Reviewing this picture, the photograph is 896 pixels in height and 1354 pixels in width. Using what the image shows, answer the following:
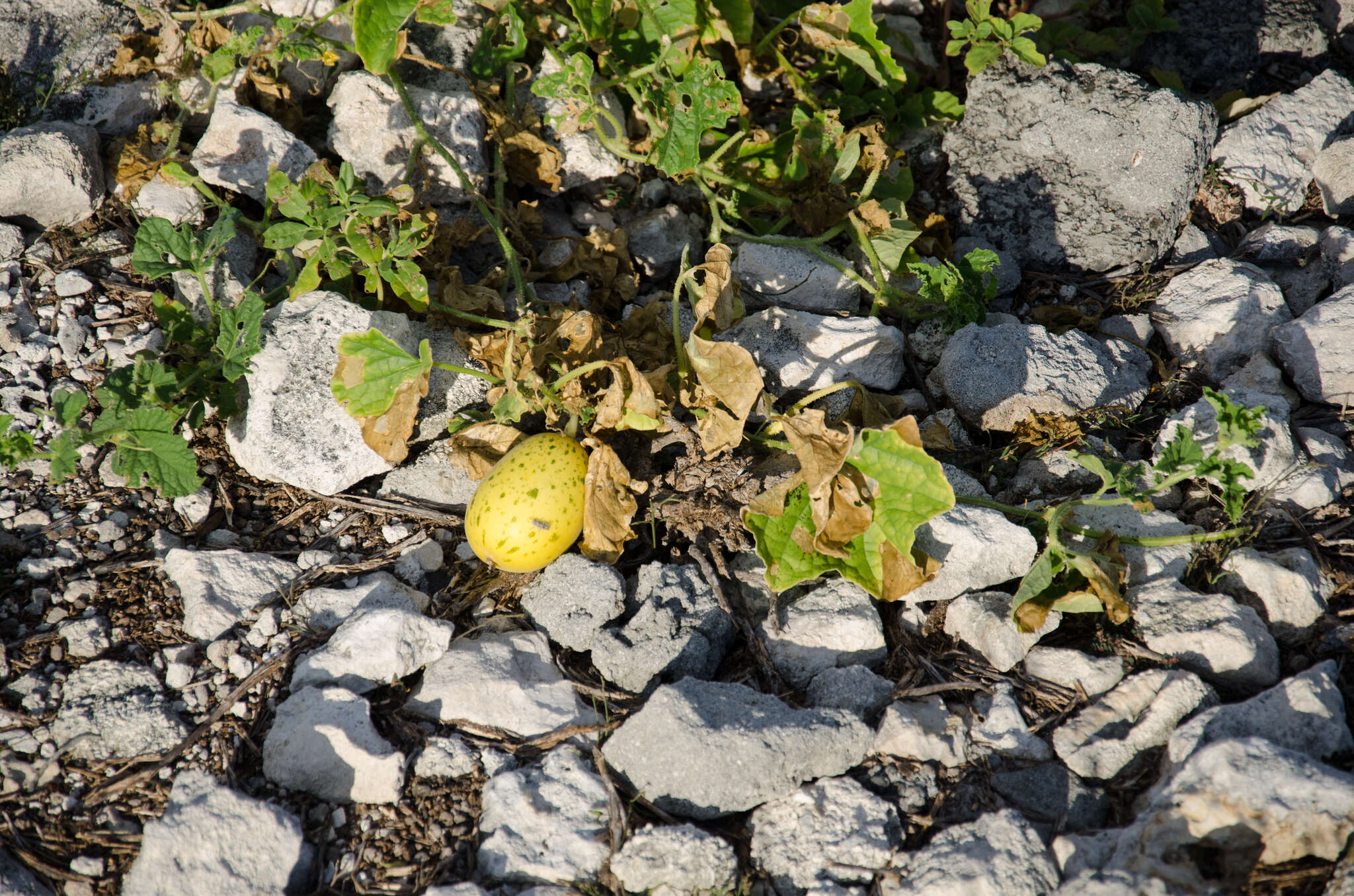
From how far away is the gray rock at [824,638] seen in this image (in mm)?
2721

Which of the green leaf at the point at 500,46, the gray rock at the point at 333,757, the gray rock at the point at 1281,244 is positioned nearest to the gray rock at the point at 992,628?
the gray rock at the point at 333,757

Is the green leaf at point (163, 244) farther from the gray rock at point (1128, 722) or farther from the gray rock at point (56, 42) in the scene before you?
the gray rock at point (1128, 722)

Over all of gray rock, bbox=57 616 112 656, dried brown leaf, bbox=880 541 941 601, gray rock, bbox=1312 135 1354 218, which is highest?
gray rock, bbox=1312 135 1354 218

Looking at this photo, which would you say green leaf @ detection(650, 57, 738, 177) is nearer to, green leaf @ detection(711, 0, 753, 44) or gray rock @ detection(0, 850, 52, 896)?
green leaf @ detection(711, 0, 753, 44)

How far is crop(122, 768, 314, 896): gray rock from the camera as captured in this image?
2205 millimetres

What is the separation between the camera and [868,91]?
13.2 ft

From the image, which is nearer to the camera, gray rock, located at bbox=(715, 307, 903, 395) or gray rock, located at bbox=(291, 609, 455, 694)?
gray rock, located at bbox=(291, 609, 455, 694)

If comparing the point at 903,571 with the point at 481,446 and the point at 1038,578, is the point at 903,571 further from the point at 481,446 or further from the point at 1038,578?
the point at 481,446

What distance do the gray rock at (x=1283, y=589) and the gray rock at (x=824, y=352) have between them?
1333mm

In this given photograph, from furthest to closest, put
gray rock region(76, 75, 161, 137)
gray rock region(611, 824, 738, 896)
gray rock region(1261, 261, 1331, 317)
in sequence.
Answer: gray rock region(76, 75, 161, 137)
gray rock region(1261, 261, 1331, 317)
gray rock region(611, 824, 738, 896)

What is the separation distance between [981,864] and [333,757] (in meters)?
1.80

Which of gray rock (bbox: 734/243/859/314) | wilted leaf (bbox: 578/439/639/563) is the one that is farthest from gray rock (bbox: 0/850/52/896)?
gray rock (bbox: 734/243/859/314)

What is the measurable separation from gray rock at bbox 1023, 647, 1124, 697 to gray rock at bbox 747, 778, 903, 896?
688 mm

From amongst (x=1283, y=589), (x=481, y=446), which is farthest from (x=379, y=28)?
(x=1283, y=589)
